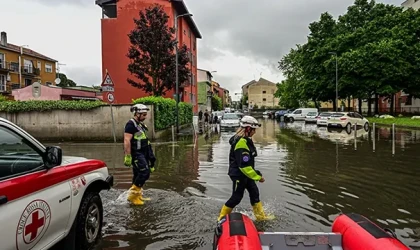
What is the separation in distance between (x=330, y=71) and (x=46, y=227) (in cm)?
4391

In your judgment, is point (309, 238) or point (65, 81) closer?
point (309, 238)

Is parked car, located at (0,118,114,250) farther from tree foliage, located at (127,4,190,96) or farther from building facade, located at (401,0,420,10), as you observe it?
building facade, located at (401,0,420,10)

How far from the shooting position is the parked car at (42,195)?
277cm

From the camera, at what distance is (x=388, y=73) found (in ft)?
124

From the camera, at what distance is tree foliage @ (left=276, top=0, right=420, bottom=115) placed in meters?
A: 38.1

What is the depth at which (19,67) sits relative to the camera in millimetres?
50438

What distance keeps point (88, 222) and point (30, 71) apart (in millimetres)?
55003

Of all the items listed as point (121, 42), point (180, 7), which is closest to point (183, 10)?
point (180, 7)

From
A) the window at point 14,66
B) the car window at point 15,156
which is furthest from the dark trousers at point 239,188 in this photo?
the window at point 14,66

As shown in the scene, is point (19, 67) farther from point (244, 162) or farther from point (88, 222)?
point (244, 162)

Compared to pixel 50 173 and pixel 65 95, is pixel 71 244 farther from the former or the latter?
pixel 65 95

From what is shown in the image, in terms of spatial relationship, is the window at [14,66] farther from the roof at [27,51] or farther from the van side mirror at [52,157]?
the van side mirror at [52,157]

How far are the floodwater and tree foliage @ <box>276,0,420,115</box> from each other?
28.8 metres

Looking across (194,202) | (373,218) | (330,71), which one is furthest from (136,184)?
(330,71)
